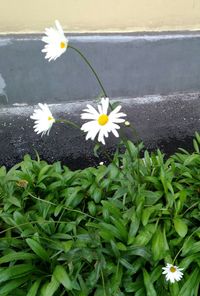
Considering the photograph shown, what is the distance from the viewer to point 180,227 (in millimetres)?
1952

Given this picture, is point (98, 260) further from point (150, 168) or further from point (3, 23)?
point (3, 23)

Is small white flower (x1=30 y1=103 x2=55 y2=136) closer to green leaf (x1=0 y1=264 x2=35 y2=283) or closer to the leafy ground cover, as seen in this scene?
the leafy ground cover

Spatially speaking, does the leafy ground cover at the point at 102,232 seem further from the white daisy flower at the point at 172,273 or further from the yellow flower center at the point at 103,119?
the yellow flower center at the point at 103,119

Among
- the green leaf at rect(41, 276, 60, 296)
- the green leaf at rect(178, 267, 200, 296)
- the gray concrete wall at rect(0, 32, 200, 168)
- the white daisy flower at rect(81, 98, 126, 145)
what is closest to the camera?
the white daisy flower at rect(81, 98, 126, 145)

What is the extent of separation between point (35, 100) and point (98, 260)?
243 centimetres

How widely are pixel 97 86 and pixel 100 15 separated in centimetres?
67

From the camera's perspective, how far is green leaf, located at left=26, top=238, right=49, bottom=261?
183cm

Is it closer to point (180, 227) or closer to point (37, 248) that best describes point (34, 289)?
point (37, 248)

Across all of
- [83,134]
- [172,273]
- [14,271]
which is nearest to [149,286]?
[172,273]

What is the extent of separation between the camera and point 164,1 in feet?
12.0

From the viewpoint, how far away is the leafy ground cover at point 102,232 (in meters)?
1.82

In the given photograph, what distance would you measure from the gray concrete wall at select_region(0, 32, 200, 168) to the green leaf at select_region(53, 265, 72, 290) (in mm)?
1626

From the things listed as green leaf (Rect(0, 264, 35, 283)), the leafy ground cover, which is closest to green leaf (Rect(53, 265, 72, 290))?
the leafy ground cover

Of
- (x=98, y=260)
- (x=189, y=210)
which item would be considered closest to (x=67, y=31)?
(x=189, y=210)
